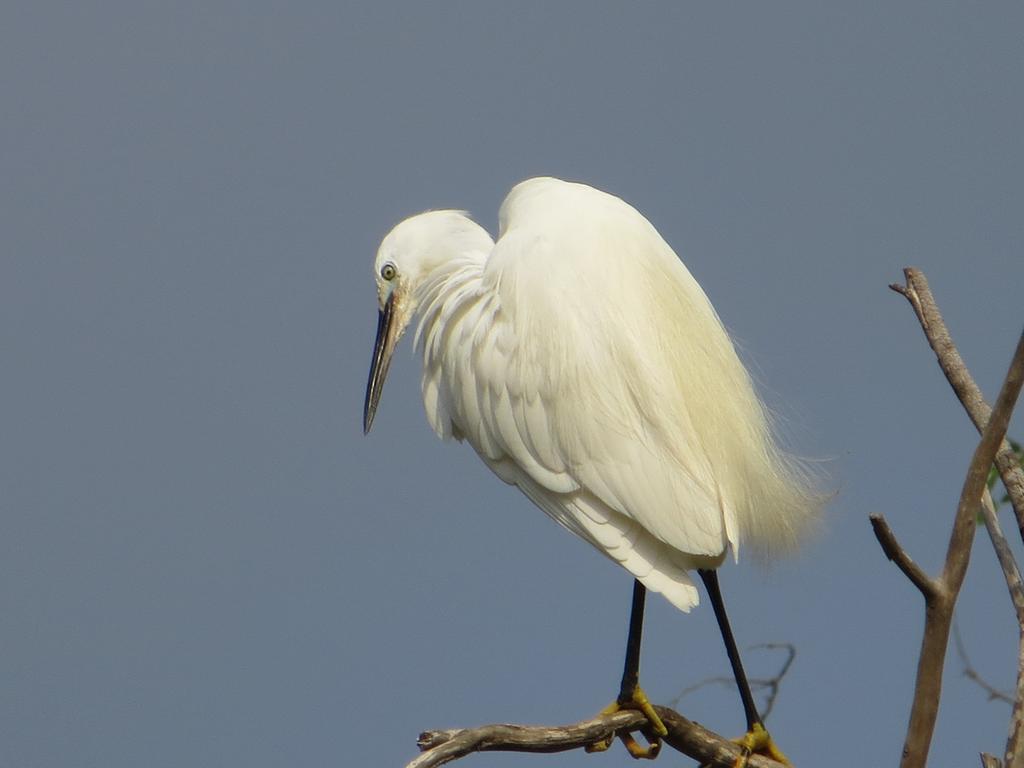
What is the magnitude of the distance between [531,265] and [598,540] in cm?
53

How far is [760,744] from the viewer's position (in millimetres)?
2592

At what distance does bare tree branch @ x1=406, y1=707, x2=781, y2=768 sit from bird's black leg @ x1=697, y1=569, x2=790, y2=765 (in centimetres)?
5

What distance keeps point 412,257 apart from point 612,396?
2.17ft

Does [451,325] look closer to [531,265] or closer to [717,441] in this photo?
[531,265]

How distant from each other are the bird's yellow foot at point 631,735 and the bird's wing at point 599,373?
1.07 feet

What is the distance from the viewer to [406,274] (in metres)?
2.98

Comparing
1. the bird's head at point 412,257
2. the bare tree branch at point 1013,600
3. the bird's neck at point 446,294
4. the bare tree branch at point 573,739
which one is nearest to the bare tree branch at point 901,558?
the bare tree branch at point 1013,600

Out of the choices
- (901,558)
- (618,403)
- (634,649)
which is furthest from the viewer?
(634,649)

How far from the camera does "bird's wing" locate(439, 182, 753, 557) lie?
243cm

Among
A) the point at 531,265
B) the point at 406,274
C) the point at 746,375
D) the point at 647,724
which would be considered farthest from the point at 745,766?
the point at 406,274

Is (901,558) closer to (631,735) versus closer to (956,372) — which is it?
(956,372)

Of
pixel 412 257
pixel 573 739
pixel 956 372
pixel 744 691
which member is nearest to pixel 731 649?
pixel 744 691

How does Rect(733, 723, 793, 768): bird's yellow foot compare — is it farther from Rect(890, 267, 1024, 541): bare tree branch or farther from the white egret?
Rect(890, 267, 1024, 541): bare tree branch

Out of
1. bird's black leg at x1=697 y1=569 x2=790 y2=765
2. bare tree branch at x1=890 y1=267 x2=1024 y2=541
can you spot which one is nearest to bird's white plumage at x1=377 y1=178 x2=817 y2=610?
bird's black leg at x1=697 y1=569 x2=790 y2=765
